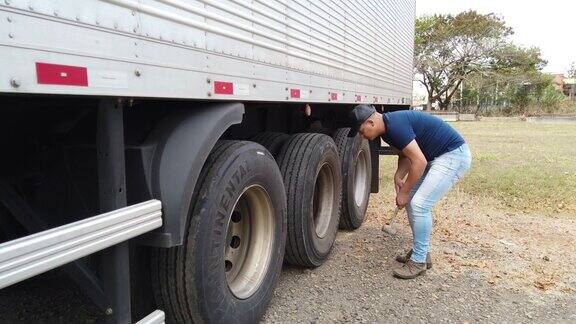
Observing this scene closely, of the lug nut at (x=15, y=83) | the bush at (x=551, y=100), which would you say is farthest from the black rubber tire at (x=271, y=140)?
the bush at (x=551, y=100)

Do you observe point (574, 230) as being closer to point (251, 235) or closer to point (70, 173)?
point (251, 235)

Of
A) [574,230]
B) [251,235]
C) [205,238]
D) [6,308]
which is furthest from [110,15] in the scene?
[574,230]

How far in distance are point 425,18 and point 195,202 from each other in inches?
1743

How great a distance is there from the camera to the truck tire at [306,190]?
3777mm

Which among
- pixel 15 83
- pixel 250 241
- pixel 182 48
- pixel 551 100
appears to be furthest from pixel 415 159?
pixel 551 100

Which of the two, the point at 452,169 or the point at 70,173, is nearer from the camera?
the point at 70,173

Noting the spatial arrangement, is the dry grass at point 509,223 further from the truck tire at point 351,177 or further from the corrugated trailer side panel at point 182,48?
the corrugated trailer side panel at point 182,48

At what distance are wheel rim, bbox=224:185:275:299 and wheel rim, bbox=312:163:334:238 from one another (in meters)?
1.43

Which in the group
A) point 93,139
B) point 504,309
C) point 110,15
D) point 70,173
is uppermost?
point 110,15

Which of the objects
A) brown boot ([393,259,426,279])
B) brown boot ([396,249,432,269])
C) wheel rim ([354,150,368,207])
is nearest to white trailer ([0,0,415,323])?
brown boot ([393,259,426,279])

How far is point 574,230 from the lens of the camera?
5.66 m

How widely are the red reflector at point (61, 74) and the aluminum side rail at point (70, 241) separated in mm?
481

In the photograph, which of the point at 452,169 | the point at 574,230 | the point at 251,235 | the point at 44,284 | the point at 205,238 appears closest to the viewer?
the point at 205,238

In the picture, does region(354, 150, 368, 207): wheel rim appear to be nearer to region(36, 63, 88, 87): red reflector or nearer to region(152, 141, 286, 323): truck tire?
region(152, 141, 286, 323): truck tire
